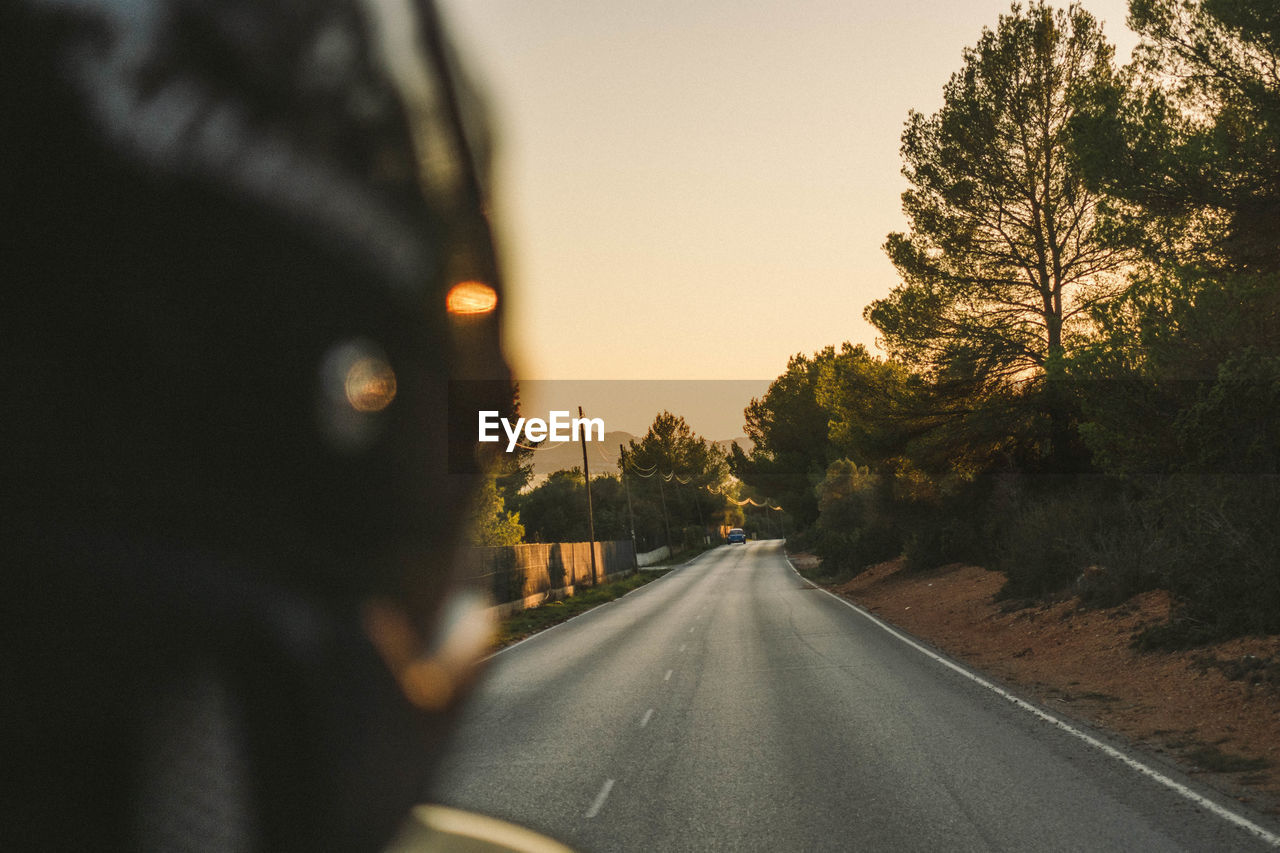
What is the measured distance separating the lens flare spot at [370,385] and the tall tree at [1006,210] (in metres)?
18.6

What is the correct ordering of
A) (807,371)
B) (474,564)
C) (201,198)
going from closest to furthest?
(201,198)
(474,564)
(807,371)

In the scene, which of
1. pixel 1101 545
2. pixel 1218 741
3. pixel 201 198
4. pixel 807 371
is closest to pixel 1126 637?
pixel 1101 545

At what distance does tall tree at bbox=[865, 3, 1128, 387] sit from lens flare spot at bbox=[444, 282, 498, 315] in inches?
675

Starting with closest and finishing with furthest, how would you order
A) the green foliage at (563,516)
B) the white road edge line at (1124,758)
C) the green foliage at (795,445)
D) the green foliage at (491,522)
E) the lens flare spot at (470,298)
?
the white road edge line at (1124,758), the lens flare spot at (470,298), the green foliage at (491,522), the green foliage at (795,445), the green foliage at (563,516)

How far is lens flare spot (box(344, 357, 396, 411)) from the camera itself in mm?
12148

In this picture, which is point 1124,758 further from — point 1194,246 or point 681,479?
point 681,479

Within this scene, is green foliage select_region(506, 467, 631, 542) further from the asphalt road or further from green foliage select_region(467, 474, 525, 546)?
the asphalt road

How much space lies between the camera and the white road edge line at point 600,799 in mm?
7715

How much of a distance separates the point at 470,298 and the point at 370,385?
2125mm

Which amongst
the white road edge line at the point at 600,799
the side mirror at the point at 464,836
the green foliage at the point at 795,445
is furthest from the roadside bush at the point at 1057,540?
the green foliage at the point at 795,445

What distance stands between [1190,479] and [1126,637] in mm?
2867

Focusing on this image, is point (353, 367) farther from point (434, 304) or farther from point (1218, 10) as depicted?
point (1218, 10)

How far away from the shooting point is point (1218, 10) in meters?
15.7

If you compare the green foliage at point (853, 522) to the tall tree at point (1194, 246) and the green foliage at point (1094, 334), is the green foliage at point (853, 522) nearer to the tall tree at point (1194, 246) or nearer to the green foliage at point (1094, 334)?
the green foliage at point (1094, 334)
